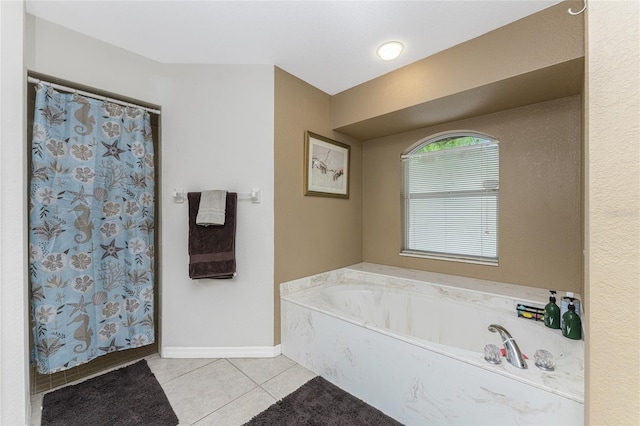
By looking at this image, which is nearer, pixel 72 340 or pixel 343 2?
pixel 343 2

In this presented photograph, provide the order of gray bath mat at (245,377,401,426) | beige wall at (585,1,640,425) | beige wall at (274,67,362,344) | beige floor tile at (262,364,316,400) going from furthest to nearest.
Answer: beige wall at (274,67,362,344)
beige floor tile at (262,364,316,400)
gray bath mat at (245,377,401,426)
beige wall at (585,1,640,425)

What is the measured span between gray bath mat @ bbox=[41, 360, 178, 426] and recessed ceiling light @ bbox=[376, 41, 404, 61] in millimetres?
2645

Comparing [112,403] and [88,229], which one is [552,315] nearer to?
[112,403]

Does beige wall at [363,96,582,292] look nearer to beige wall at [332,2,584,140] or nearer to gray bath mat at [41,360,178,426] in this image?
beige wall at [332,2,584,140]

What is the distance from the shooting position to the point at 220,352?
6.98 ft

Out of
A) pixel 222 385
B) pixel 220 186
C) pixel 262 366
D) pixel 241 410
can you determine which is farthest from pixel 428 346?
pixel 220 186

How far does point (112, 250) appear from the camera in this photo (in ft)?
6.35

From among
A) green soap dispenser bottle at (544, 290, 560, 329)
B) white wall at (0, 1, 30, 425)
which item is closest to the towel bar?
white wall at (0, 1, 30, 425)

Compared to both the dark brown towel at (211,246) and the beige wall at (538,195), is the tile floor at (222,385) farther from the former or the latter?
the beige wall at (538,195)

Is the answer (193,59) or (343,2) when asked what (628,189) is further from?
(193,59)

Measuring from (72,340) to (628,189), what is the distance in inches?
109

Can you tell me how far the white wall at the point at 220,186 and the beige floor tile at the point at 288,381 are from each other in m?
0.29

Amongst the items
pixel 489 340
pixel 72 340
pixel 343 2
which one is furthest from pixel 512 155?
pixel 72 340

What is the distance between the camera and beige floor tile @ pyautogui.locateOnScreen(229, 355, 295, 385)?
6.24 feet
